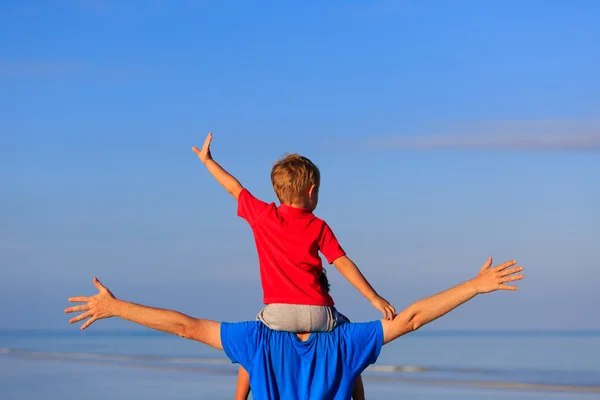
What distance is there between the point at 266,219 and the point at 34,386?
607cm

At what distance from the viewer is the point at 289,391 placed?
17.5 feet

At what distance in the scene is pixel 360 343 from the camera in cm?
539

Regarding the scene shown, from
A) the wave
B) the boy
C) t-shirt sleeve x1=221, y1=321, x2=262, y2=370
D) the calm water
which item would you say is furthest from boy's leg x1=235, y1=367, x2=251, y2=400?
the wave

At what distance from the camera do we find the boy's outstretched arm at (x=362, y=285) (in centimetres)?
529

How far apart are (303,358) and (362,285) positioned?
53 centimetres

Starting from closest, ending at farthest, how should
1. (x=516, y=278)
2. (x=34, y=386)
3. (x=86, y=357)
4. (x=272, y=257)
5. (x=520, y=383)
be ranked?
(x=516, y=278) → (x=272, y=257) → (x=34, y=386) → (x=520, y=383) → (x=86, y=357)

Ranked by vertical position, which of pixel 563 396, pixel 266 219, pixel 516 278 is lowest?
pixel 563 396

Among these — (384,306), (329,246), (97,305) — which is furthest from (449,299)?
(97,305)

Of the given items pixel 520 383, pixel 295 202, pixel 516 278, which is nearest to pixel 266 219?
pixel 295 202

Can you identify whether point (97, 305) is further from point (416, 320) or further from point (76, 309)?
point (416, 320)

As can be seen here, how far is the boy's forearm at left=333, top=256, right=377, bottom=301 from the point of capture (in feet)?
17.5

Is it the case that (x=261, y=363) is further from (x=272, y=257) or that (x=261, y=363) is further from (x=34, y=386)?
(x=34, y=386)

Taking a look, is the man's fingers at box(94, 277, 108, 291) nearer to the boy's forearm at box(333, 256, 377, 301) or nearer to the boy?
the boy

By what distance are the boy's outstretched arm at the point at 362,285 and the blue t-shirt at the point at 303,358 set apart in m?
0.13
